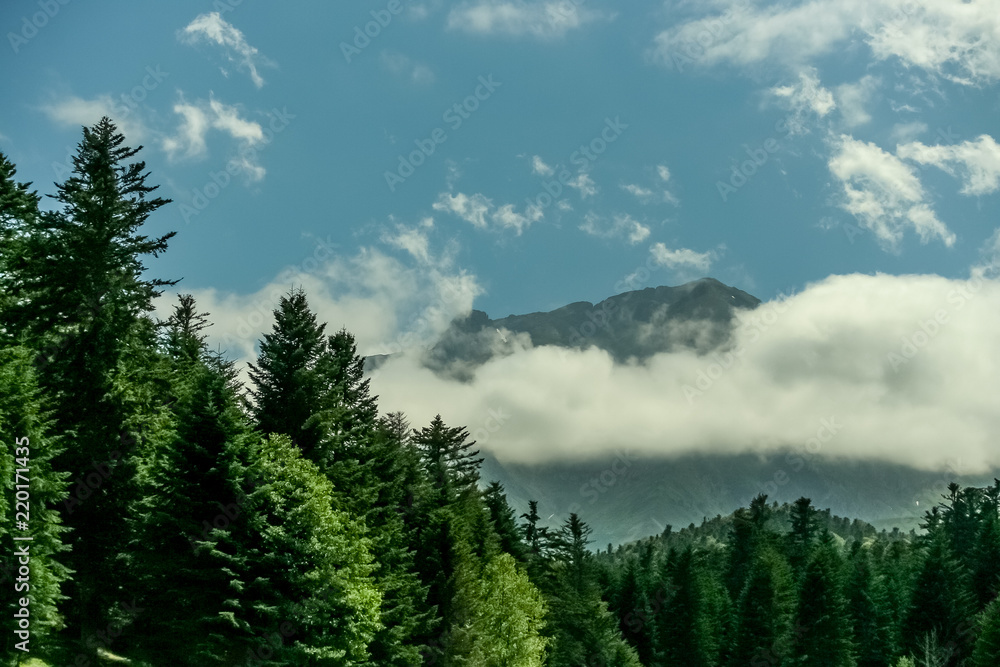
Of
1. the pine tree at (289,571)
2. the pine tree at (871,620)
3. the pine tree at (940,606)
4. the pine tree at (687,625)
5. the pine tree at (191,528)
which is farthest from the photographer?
the pine tree at (687,625)

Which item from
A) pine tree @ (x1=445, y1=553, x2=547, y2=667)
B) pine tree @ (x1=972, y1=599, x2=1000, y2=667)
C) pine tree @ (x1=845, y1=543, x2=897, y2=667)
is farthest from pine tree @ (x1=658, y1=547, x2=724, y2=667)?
pine tree @ (x1=445, y1=553, x2=547, y2=667)

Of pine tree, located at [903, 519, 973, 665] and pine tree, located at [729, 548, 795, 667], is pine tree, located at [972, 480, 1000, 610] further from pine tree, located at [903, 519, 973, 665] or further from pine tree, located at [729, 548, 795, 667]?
pine tree, located at [729, 548, 795, 667]

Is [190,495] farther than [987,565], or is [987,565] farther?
[987,565]

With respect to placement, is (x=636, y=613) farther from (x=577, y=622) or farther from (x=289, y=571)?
(x=289, y=571)

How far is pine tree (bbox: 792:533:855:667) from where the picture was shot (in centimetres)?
7669

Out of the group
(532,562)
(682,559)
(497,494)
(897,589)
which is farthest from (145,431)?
(897,589)

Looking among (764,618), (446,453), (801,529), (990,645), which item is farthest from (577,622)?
(801,529)

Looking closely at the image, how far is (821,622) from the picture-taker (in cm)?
7731

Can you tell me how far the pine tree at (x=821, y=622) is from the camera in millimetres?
76688

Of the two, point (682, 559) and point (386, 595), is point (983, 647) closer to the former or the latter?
point (682, 559)

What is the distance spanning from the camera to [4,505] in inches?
1109

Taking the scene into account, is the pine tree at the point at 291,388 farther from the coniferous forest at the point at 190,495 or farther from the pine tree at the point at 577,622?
the pine tree at the point at 577,622

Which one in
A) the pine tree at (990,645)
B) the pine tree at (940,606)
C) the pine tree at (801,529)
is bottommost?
the pine tree at (990,645)

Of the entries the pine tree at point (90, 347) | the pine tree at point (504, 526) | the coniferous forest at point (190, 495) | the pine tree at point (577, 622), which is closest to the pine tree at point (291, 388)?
the coniferous forest at point (190, 495)
